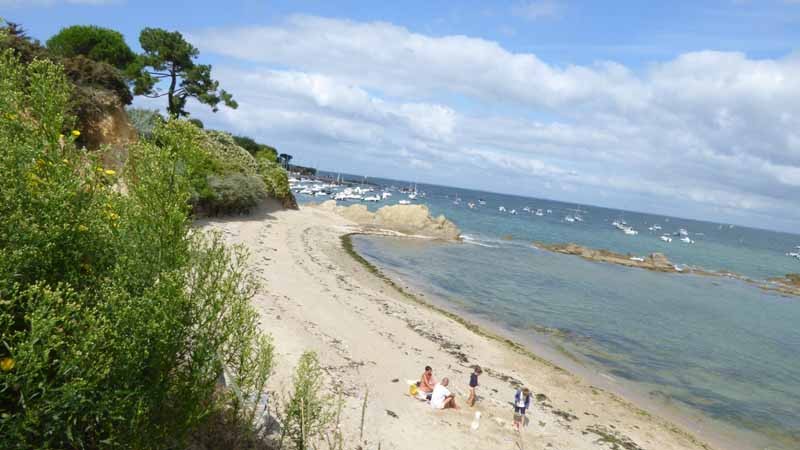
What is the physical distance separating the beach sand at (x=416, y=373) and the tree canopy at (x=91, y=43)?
76.8 feet

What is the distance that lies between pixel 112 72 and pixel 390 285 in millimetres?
19699

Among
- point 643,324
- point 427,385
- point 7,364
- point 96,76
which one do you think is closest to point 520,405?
point 427,385

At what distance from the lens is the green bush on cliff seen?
480cm

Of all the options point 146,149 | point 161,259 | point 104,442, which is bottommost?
point 104,442

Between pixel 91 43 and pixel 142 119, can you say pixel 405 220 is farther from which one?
pixel 91 43

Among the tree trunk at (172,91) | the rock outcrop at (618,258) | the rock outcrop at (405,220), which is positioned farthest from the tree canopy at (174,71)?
the rock outcrop at (618,258)

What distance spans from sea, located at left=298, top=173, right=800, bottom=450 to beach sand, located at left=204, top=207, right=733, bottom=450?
261cm

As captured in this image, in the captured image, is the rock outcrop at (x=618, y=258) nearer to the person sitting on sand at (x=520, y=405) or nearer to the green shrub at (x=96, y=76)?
the person sitting on sand at (x=520, y=405)

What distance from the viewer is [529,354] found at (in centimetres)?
2066

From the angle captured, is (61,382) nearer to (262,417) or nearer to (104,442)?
(104,442)

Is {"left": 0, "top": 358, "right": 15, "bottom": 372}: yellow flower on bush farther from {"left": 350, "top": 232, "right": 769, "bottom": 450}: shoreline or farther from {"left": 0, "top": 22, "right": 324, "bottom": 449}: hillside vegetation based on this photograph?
{"left": 350, "top": 232, "right": 769, "bottom": 450}: shoreline

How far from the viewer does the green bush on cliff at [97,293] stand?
189 inches

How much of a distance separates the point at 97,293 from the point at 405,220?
51857 mm

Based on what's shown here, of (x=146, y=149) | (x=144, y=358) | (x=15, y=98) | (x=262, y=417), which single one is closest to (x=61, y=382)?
(x=144, y=358)
